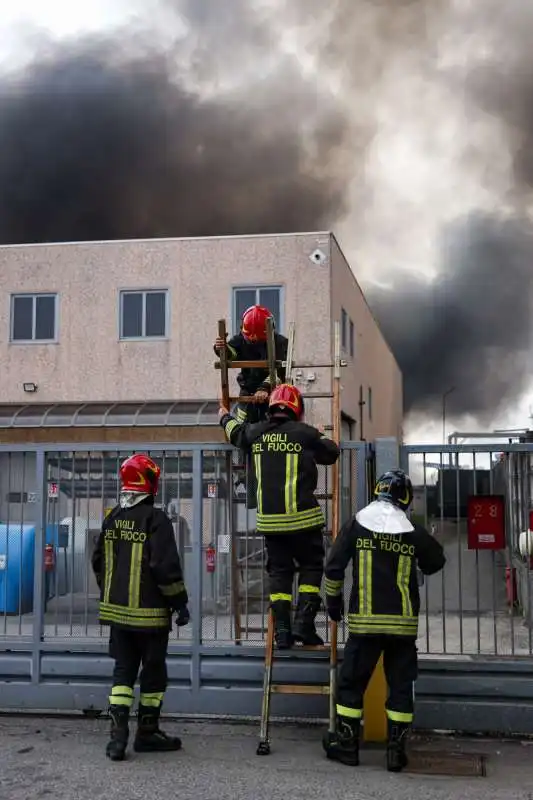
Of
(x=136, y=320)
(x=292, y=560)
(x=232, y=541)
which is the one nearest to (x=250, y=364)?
(x=232, y=541)

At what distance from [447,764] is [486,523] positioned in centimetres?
148

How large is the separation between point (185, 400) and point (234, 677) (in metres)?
14.2

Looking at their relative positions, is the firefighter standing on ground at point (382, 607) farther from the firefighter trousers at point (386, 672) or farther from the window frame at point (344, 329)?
the window frame at point (344, 329)

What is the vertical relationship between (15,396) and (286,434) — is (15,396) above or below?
above

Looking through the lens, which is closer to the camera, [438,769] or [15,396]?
[438,769]

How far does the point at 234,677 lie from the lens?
593 cm

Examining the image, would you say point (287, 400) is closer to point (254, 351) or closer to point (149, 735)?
point (254, 351)

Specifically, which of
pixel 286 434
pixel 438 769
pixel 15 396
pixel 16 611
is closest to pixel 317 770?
pixel 438 769

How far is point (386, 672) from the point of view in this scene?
16.7ft

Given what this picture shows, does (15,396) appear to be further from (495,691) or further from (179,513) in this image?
(495,691)

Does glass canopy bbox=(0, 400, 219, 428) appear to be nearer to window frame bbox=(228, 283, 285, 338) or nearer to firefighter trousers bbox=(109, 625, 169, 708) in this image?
window frame bbox=(228, 283, 285, 338)

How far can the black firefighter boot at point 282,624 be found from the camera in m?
5.40

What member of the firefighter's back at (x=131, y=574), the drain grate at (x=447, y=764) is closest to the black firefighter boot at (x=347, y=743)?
the drain grate at (x=447, y=764)

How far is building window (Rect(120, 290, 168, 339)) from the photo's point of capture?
795 inches
